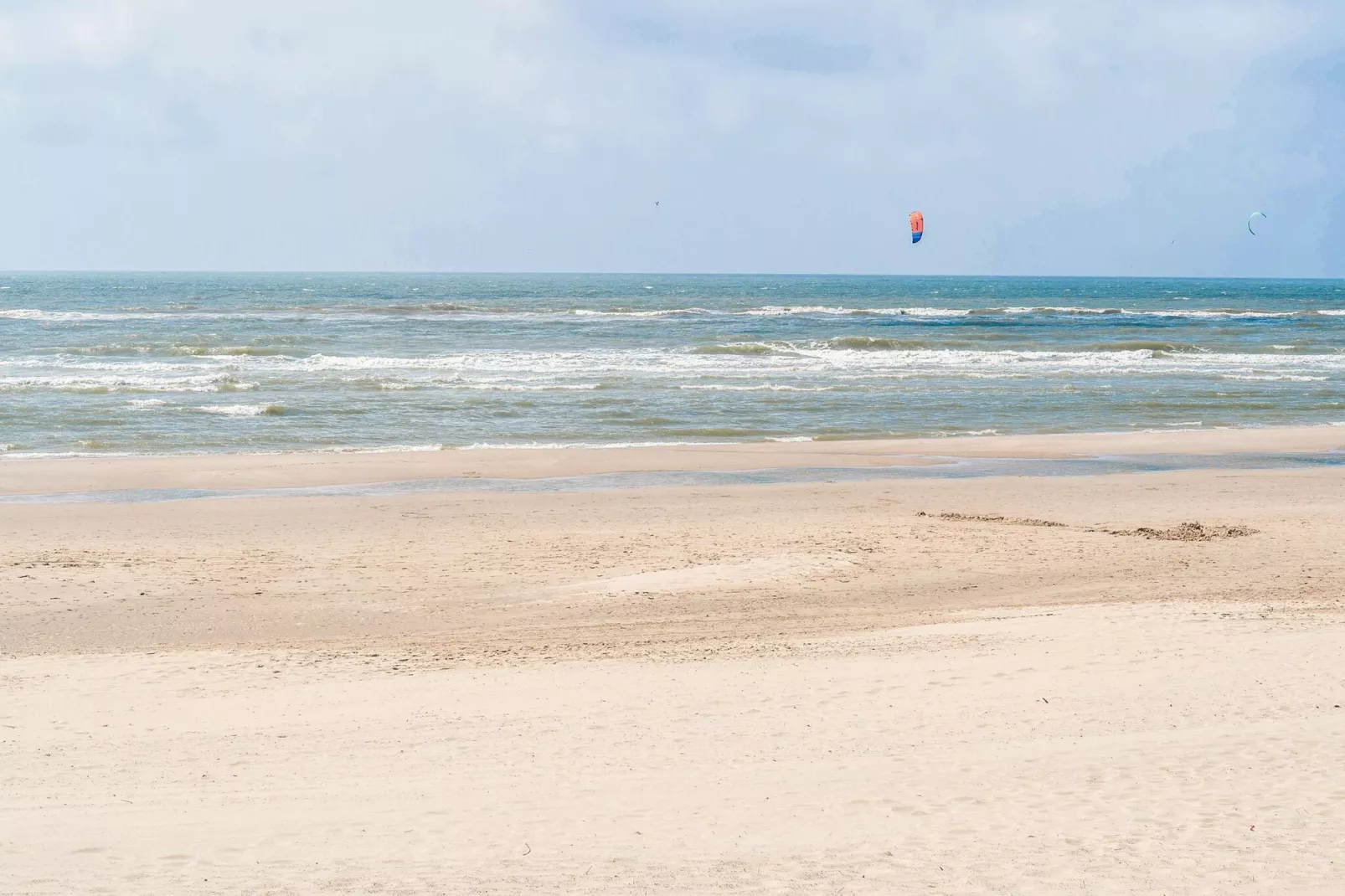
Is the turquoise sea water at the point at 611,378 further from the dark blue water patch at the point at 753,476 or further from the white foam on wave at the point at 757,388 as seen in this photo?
the dark blue water patch at the point at 753,476

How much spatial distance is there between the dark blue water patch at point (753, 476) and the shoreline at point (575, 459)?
0.81ft

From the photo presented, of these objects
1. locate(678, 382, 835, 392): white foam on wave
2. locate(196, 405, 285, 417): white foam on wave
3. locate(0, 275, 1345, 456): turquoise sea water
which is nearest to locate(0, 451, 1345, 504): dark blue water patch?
locate(0, 275, 1345, 456): turquoise sea water

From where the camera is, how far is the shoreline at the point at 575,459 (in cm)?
1589

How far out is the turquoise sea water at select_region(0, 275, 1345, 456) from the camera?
21422mm

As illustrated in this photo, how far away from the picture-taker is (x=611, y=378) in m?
30.1

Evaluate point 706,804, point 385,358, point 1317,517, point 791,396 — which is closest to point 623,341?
point 385,358

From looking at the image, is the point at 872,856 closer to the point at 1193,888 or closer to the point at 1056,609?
the point at 1193,888

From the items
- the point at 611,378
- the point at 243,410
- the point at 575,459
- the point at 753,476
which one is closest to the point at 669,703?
the point at 753,476

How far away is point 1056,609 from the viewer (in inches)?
372

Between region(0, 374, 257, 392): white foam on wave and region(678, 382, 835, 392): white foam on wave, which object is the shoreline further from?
region(0, 374, 257, 392): white foam on wave

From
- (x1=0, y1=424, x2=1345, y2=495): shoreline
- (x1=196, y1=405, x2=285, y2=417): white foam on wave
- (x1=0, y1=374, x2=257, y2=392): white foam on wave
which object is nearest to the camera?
(x1=0, y1=424, x2=1345, y2=495): shoreline

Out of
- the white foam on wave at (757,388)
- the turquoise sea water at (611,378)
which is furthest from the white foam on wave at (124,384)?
the white foam on wave at (757,388)

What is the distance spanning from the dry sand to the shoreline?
2.59 m

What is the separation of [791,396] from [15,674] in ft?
65.9
